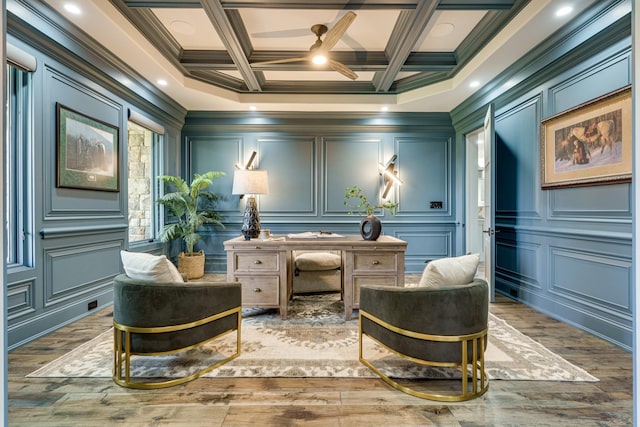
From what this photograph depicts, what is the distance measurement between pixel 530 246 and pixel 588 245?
76cm

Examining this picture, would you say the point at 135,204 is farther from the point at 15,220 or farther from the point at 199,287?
the point at 199,287

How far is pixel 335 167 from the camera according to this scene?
5.25 m

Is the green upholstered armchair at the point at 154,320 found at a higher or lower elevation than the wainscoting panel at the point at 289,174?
lower

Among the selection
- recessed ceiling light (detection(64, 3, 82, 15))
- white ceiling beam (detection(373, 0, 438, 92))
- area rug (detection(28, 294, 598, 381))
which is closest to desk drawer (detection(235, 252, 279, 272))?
area rug (detection(28, 294, 598, 381))

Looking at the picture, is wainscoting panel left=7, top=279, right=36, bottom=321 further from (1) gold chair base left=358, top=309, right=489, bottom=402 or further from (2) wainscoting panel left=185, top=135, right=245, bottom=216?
(2) wainscoting panel left=185, top=135, right=245, bottom=216

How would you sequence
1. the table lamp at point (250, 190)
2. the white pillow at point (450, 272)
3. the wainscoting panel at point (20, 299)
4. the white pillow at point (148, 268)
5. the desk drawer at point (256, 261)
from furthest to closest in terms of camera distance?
the table lamp at point (250, 190) → the desk drawer at point (256, 261) → the wainscoting panel at point (20, 299) → the white pillow at point (148, 268) → the white pillow at point (450, 272)

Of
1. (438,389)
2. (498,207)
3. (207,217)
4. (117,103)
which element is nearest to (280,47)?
(117,103)

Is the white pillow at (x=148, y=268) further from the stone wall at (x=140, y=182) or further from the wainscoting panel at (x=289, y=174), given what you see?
the wainscoting panel at (x=289, y=174)

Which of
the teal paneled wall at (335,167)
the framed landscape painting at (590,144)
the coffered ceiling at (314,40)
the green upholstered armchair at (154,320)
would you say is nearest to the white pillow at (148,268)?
the green upholstered armchair at (154,320)

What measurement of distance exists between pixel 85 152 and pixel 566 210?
186 inches

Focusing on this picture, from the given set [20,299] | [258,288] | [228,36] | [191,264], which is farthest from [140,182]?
[258,288]

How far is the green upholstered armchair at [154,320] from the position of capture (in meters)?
1.83

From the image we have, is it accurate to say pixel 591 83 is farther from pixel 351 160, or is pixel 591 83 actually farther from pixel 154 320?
pixel 154 320

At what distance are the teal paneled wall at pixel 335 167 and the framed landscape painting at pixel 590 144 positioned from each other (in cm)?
213
